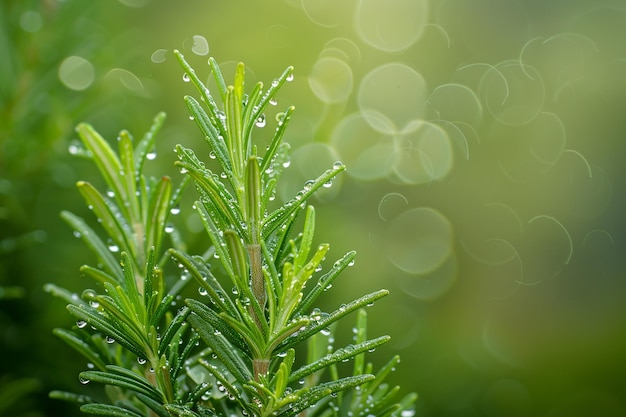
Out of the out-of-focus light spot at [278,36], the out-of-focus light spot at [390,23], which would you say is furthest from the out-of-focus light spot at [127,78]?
the out-of-focus light spot at [390,23]

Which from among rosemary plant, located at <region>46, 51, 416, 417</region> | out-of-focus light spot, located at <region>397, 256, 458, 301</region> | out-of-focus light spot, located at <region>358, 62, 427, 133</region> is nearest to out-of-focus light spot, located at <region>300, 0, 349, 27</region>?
out-of-focus light spot, located at <region>358, 62, 427, 133</region>

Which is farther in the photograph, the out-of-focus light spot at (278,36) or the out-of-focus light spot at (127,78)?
the out-of-focus light spot at (278,36)

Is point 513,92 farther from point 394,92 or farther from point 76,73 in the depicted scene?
point 76,73

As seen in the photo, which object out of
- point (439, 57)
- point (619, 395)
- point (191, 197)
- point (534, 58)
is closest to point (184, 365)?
point (191, 197)

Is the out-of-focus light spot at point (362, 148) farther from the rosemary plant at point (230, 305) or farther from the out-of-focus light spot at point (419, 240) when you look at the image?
the rosemary plant at point (230, 305)

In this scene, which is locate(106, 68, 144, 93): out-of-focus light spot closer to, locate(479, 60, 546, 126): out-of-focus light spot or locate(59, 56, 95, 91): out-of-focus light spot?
locate(59, 56, 95, 91): out-of-focus light spot

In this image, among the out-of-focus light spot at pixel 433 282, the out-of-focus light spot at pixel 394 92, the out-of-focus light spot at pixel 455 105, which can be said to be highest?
the out-of-focus light spot at pixel 394 92
